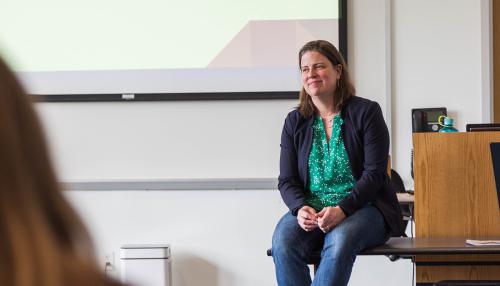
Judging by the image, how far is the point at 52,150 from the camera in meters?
0.47

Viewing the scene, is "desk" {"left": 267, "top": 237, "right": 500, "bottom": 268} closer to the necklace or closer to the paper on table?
the paper on table

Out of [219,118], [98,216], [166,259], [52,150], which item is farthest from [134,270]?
[52,150]

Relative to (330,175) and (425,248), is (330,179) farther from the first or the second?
(425,248)

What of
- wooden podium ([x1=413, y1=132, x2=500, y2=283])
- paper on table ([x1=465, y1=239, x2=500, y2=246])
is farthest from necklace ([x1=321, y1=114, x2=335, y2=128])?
paper on table ([x1=465, y1=239, x2=500, y2=246])

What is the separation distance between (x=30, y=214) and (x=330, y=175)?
2.45 m

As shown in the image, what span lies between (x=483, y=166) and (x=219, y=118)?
184 cm

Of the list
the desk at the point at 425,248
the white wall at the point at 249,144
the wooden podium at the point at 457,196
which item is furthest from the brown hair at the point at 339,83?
the white wall at the point at 249,144

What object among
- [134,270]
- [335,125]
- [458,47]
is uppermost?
[458,47]

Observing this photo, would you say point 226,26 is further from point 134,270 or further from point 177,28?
point 134,270

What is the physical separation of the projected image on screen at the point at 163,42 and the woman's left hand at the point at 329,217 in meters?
1.74

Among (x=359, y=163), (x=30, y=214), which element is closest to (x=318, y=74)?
(x=359, y=163)

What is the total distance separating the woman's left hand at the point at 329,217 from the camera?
2691mm

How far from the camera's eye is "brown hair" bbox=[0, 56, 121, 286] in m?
0.43

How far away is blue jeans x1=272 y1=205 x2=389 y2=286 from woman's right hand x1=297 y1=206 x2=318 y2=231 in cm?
5
